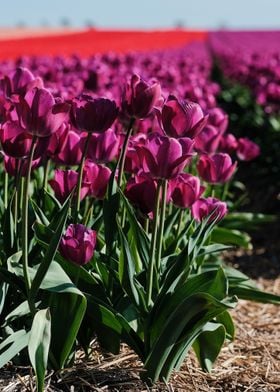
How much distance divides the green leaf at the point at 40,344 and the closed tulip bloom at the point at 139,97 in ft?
1.91

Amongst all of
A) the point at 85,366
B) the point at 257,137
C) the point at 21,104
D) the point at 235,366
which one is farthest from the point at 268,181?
the point at 21,104

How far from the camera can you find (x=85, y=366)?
2184 mm

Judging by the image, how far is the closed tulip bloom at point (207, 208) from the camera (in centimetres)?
226

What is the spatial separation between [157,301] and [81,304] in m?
0.21

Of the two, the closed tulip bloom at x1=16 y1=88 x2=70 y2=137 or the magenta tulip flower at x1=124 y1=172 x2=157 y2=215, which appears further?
the magenta tulip flower at x1=124 y1=172 x2=157 y2=215

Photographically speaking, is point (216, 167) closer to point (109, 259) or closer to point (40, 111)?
point (109, 259)

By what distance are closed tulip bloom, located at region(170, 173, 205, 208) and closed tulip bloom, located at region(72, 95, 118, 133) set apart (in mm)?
324

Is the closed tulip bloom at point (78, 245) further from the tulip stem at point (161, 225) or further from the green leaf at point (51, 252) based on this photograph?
the tulip stem at point (161, 225)

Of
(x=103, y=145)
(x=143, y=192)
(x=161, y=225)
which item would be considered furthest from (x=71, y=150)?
(x=161, y=225)

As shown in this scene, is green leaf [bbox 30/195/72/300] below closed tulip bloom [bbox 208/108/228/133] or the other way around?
below

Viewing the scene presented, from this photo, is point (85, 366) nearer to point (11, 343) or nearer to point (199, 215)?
point (11, 343)

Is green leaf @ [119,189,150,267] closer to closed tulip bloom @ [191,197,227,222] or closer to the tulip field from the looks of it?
the tulip field

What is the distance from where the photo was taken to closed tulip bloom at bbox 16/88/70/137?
1726 millimetres

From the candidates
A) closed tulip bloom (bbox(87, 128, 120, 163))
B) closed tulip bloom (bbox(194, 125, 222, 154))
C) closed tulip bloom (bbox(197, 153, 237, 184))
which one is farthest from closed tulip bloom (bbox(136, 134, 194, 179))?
closed tulip bloom (bbox(194, 125, 222, 154))
